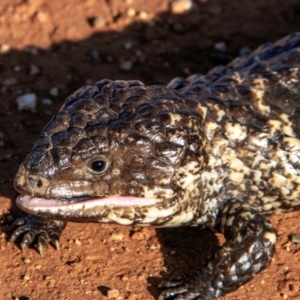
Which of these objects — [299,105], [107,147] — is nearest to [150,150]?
[107,147]

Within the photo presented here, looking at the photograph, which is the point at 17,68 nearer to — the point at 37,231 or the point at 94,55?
the point at 94,55

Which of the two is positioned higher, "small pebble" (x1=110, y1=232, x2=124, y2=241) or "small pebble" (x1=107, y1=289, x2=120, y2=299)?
"small pebble" (x1=107, y1=289, x2=120, y2=299)

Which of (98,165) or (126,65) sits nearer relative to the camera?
(98,165)

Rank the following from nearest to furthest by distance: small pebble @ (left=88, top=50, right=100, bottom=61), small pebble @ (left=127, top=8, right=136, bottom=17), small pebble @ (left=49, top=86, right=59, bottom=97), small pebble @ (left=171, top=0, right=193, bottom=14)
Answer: small pebble @ (left=49, top=86, right=59, bottom=97), small pebble @ (left=88, top=50, right=100, bottom=61), small pebble @ (left=127, top=8, right=136, bottom=17), small pebble @ (left=171, top=0, right=193, bottom=14)

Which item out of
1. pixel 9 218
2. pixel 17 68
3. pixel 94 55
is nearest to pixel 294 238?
pixel 9 218

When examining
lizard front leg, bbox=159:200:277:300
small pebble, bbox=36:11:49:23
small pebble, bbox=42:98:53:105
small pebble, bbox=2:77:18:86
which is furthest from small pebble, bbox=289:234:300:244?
small pebble, bbox=36:11:49:23

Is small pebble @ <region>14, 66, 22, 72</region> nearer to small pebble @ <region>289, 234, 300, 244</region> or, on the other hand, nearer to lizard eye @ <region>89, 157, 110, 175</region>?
lizard eye @ <region>89, 157, 110, 175</region>

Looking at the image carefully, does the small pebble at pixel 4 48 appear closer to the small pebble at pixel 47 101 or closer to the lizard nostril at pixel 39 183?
the small pebble at pixel 47 101
